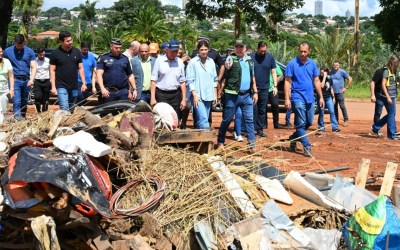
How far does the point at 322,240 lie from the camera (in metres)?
6.31

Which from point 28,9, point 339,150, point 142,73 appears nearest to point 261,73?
point 339,150

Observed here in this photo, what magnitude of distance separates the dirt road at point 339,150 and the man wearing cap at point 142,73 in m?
1.85

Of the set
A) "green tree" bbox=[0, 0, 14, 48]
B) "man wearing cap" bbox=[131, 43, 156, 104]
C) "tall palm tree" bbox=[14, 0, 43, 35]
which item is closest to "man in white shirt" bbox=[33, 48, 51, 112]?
"man wearing cap" bbox=[131, 43, 156, 104]

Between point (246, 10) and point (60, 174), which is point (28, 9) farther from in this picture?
point (60, 174)

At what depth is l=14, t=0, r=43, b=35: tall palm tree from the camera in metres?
54.9

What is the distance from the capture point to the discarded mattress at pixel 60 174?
5.53 m

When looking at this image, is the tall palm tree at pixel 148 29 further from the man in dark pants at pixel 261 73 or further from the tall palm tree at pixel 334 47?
the man in dark pants at pixel 261 73

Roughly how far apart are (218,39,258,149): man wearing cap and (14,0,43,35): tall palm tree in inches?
1804

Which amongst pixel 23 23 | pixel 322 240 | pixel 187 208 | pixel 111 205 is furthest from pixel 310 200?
pixel 23 23

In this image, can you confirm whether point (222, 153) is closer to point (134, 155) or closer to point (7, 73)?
point (134, 155)

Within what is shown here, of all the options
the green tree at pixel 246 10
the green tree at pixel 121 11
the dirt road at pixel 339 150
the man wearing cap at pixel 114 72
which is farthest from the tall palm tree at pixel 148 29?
the man wearing cap at pixel 114 72

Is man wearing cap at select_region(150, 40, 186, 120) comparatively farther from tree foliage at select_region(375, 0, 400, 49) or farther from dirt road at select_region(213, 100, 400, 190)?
tree foliage at select_region(375, 0, 400, 49)

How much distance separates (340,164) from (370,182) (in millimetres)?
2238

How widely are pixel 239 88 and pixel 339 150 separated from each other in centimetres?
250
